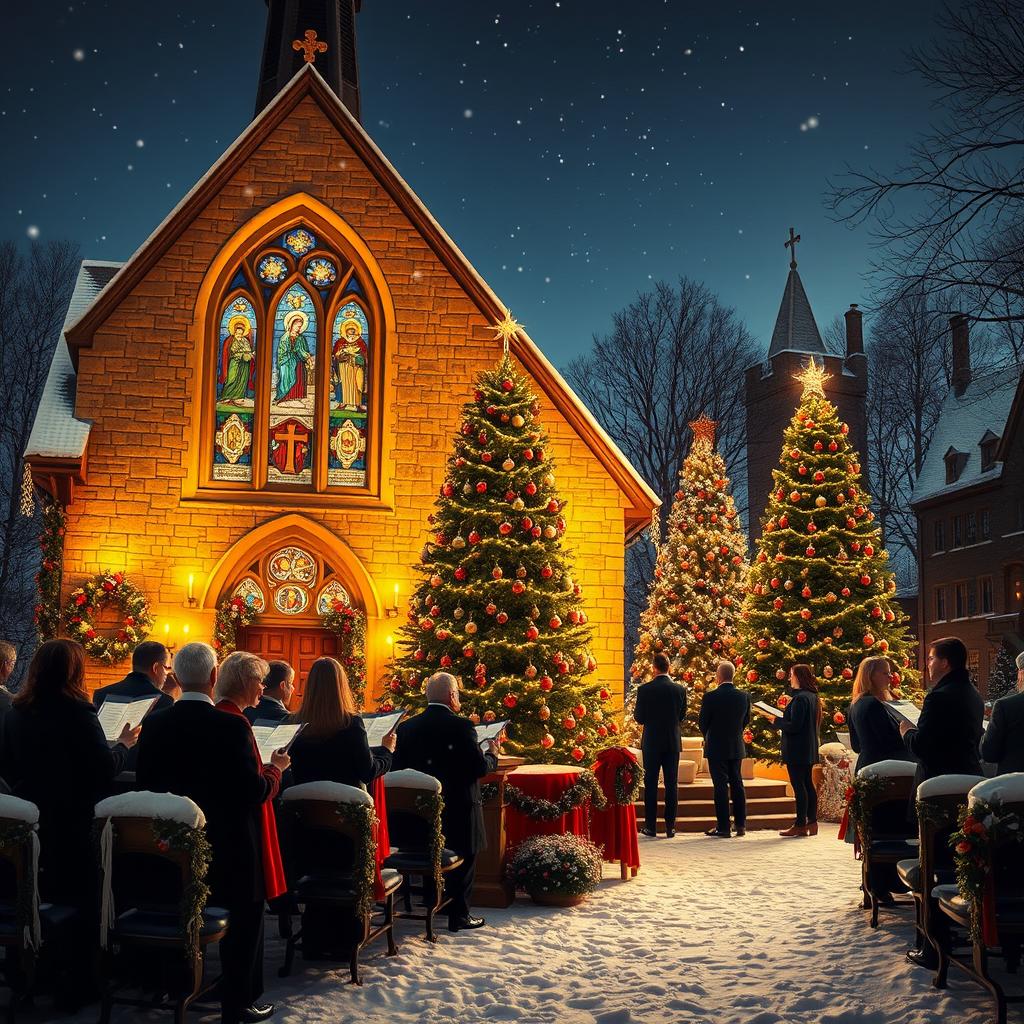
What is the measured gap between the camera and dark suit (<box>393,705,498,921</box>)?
8164 millimetres

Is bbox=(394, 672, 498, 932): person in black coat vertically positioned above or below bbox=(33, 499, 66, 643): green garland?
below

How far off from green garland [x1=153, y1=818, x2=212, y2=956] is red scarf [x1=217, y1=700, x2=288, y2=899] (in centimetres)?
54

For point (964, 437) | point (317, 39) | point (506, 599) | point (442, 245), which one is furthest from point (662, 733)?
point (964, 437)

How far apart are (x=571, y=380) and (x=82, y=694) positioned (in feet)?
97.9

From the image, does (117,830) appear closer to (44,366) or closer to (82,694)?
(82,694)

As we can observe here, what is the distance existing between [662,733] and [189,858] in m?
8.81

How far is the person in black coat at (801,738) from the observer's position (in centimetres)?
1322

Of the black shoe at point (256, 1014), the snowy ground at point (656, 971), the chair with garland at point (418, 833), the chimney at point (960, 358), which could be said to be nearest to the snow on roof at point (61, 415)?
the chair with garland at point (418, 833)

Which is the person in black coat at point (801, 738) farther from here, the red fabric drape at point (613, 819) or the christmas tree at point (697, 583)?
the christmas tree at point (697, 583)

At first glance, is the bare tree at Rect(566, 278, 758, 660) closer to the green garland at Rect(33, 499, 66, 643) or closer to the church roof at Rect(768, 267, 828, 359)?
the church roof at Rect(768, 267, 828, 359)

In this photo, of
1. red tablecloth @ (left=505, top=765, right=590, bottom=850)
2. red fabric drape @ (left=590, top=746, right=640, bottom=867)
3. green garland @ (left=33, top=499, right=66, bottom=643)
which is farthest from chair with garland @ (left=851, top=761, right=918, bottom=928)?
green garland @ (left=33, top=499, right=66, bottom=643)

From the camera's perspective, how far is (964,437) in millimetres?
35594

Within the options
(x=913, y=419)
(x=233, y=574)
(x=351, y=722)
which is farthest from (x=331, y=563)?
(x=913, y=419)

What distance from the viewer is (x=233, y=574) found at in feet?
51.2
